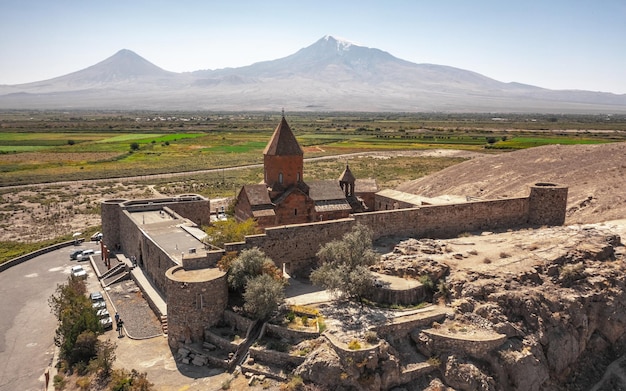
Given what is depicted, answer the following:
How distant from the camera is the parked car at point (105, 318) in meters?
20.5

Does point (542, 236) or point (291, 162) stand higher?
point (291, 162)

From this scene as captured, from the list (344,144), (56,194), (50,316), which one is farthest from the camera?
(344,144)

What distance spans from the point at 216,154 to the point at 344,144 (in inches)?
1087

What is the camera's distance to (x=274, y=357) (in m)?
16.5

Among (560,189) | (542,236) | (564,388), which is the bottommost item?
(564,388)

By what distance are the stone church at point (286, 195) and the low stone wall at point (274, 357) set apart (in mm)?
10235

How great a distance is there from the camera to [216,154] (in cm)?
8231

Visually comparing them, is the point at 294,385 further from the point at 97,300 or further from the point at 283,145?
the point at 283,145

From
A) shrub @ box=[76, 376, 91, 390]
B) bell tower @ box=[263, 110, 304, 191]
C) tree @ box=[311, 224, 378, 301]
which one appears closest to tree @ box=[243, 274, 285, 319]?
tree @ box=[311, 224, 378, 301]

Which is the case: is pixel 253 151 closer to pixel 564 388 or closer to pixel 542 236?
pixel 542 236

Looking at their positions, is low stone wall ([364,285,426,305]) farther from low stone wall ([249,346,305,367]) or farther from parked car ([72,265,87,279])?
parked car ([72,265,87,279])

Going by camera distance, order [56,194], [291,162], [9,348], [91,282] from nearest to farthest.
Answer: [9,348], [91,282], [291,162], [56,194]

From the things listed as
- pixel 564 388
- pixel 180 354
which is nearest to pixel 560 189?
pixel 564 388

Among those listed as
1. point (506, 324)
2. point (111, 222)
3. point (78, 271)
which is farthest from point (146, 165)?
point (506, 324)
